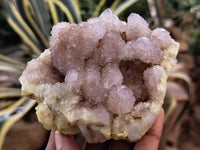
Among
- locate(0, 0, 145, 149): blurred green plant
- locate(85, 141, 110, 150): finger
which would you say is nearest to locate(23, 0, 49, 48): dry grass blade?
locate(0, 0, 145, 149): blurred green plant

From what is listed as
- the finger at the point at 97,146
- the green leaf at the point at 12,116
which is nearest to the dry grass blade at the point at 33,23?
the green leaf at the point at 12,116

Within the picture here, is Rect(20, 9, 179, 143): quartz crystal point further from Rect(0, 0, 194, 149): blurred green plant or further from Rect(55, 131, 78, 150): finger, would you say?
Rect(0, 0, 194, 149): blurred green plant

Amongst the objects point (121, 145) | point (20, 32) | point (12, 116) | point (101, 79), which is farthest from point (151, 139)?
point (20, 32)

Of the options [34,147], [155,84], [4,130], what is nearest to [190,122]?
[34,147]

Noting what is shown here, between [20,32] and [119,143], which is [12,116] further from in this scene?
[119,143]

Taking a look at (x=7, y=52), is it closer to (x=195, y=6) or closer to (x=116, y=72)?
(x=195, y=6)
